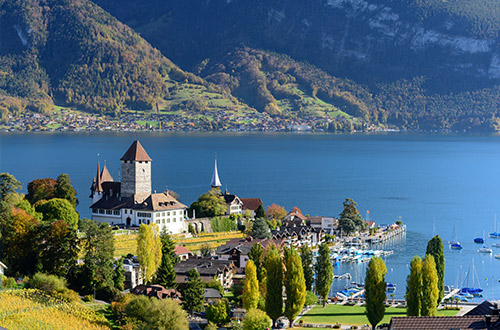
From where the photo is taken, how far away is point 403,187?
130375 millimetres

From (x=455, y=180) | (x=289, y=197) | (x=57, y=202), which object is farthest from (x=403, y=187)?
(x=57, y=202)

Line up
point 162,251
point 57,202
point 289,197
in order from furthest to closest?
point 289,197, point 57,202, point 162,251

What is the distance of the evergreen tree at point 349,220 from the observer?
3091 inches

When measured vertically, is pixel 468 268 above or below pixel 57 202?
below

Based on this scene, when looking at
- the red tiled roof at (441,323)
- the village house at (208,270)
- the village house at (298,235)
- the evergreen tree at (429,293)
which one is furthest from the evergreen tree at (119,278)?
the village house at (298,235)

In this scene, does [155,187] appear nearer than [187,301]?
No

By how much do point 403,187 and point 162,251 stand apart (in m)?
83.1

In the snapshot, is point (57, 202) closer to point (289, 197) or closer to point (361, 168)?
point (289, 197)

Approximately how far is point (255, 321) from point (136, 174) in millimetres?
26223

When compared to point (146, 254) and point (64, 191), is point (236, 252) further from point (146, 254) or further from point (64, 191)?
point (64, 191)

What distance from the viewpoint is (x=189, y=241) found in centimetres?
6300

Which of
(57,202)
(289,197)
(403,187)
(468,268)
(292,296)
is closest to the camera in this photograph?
(292,296)

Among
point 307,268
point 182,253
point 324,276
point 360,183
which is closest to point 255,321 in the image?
point 324,276

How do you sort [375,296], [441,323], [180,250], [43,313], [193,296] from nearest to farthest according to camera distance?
1. [441,323]
2. [43,313]
3. [375,296]
4. [193,296]
5. [180,250]
